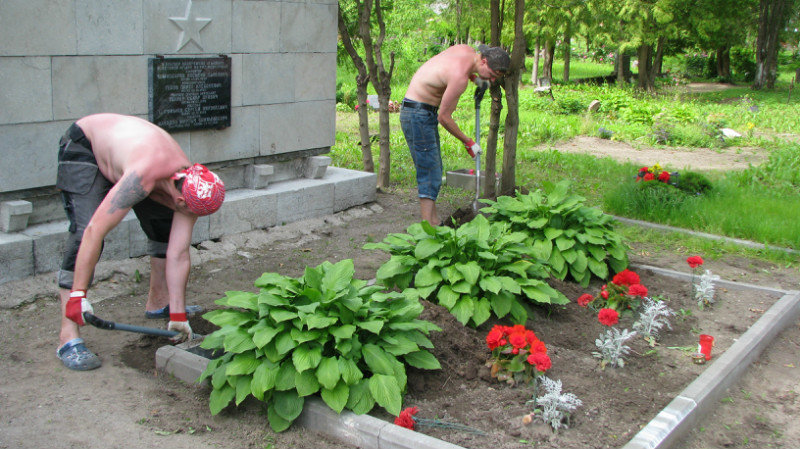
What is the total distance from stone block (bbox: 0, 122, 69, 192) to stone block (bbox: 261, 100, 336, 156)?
1967 millimetres

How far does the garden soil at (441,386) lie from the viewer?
3209 millimetres

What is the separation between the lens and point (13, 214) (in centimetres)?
488

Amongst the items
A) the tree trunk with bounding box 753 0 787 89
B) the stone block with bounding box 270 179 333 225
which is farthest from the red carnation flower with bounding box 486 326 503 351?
the tree trunk with bounding box 753 0 787 89

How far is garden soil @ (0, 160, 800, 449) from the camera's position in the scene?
10.5ft

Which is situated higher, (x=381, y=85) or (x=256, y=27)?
(x=256, y=27)

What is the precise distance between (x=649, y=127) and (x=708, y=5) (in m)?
10.3

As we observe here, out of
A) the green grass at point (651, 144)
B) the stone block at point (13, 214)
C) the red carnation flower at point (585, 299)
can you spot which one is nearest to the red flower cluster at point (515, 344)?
the red carnation flower at point (585, 299)

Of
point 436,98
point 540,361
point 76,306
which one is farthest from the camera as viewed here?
point 436,98

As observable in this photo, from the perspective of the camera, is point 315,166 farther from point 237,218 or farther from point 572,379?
point 572,379

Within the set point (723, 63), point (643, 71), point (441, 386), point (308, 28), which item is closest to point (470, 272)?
point (441, 386)

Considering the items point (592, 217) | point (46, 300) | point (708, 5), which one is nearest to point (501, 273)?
→ point (592, 217)

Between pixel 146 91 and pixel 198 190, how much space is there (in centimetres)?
213

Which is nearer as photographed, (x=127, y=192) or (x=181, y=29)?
(x=127, y=192)

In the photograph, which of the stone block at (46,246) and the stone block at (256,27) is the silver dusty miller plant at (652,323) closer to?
the stone block at (46,246)
